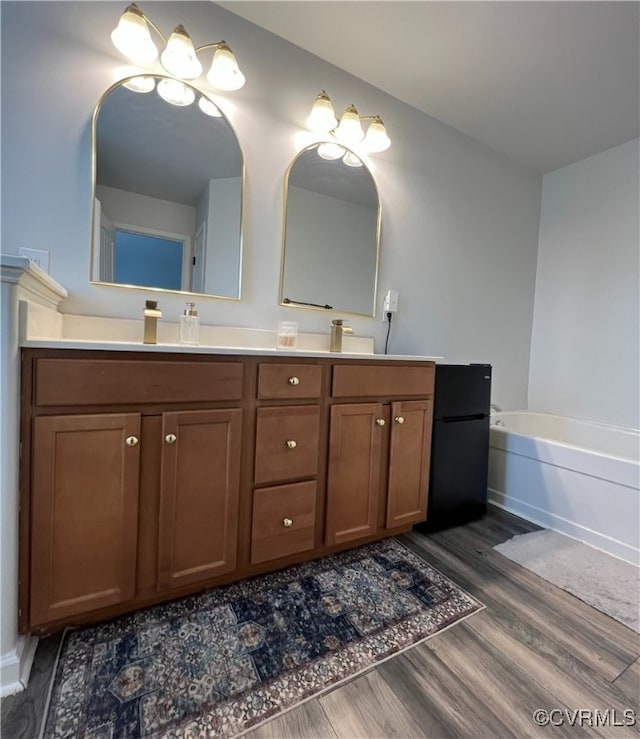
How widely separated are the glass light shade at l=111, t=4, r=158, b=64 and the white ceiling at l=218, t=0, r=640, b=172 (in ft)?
1.69

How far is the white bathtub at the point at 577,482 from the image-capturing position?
67.2 inches

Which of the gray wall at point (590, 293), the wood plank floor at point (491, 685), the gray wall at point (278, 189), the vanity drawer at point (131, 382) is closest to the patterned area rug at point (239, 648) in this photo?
the wood plank floor at point (491, 685)

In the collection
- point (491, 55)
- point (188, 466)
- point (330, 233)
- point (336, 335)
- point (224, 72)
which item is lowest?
point (188, 466)

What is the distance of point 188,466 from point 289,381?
47cm

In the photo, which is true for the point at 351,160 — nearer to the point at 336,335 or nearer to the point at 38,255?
the point at 336,335

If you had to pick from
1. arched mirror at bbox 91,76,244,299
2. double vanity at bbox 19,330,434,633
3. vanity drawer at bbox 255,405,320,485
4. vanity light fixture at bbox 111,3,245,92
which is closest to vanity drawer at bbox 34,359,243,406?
double vanity at bbox 19,330,434,633

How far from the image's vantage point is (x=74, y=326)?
1.35 meters

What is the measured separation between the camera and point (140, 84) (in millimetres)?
1440

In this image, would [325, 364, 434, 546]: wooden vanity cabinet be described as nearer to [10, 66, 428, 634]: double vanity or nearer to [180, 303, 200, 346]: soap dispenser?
[10, 66, 428, 634]: double vanity

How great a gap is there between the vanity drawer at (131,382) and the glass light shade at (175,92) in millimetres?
1218

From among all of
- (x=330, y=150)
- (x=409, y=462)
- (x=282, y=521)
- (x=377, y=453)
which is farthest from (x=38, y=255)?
(x=409, y=462)

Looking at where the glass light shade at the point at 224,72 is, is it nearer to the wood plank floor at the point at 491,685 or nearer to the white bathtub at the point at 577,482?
the wood plank floor at the point at 491,685

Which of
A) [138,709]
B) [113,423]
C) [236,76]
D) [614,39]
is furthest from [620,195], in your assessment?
[138,709]

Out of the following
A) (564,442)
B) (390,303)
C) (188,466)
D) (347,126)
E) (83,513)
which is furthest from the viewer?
(564,442)
